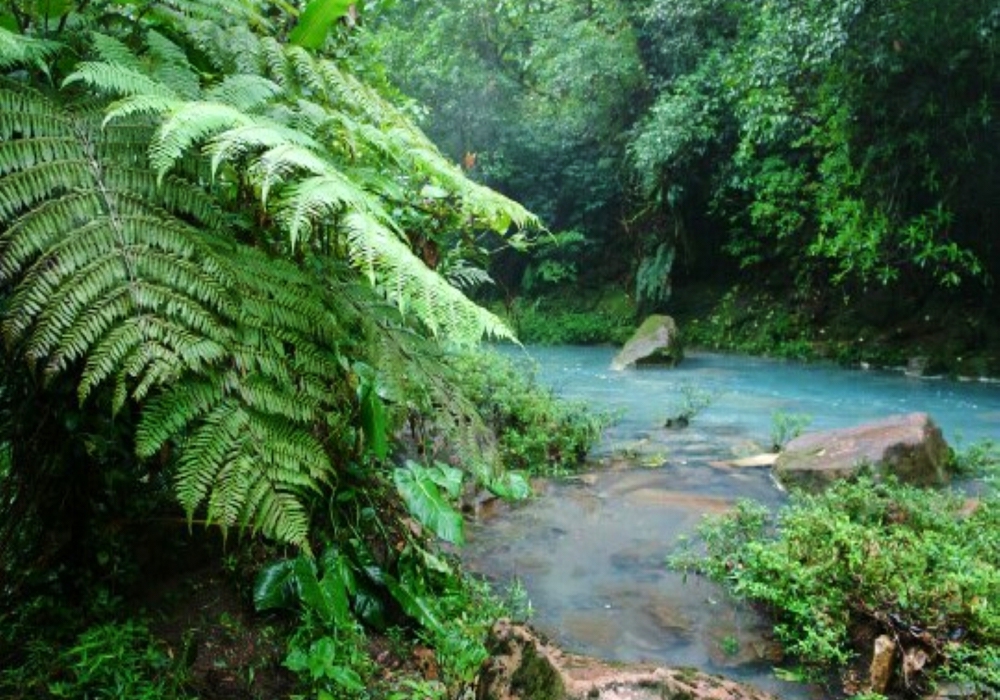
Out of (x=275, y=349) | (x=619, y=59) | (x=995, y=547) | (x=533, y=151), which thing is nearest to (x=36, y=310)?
(x=275, y=349)

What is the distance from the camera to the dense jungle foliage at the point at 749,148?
9.20 metres

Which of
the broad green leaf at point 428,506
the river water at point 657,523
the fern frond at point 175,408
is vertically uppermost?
the fern frond at point 175,408

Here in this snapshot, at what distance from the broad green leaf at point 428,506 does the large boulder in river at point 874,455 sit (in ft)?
9.32

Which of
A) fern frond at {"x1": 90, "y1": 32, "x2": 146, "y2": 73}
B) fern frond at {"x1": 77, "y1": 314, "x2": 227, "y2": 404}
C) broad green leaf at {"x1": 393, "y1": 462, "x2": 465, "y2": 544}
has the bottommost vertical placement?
broad green leaf at {"x1": 393, "y1": 462, "x2": 465, "y2": 544}

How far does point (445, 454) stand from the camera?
411 cm

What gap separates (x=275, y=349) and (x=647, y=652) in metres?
1.86

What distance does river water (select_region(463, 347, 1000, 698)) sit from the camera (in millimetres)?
2773

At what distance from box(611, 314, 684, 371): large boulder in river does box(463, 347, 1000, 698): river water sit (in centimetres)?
238

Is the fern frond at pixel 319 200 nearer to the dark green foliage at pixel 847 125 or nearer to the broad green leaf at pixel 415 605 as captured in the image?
the broad green leaf at pixel 415 605

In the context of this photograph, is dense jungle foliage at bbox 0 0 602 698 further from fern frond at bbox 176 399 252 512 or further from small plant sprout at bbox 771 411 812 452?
small plant sprout at bbox 771 411 812 452

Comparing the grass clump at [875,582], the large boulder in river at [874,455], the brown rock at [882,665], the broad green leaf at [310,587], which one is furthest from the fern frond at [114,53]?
the large boulder in river at [874,455]

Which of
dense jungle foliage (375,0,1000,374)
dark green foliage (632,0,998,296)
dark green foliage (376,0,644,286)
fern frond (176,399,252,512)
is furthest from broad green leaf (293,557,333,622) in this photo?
dark green foliage (376,0,644,286)

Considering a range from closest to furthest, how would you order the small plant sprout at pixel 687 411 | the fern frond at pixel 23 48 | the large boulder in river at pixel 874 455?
the fern frond at pixel 23 48, the large boulder in river at pixel 874 455, the small plant sprout at pixel 687 411

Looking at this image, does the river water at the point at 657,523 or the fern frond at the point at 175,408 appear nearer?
the fern frond at the point at 175,408
